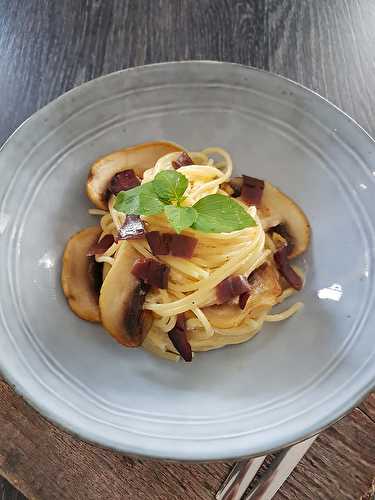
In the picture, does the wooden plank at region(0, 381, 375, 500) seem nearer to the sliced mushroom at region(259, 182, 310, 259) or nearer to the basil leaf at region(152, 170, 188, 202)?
the sliced mushroom at region(259, 182, 310, 259)

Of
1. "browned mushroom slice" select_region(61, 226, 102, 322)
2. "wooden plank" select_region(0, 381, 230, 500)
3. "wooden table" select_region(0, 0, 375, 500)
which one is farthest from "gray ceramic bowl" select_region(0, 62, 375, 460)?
"wooden table" select_region(0, 0, 375, 500)

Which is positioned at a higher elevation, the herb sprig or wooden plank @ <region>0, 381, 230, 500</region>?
the herb sprig

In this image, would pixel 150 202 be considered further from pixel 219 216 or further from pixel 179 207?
pixel 219 216

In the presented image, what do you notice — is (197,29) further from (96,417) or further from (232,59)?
(96,417)

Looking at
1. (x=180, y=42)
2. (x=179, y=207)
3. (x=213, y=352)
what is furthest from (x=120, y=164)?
(x=180, y=42)

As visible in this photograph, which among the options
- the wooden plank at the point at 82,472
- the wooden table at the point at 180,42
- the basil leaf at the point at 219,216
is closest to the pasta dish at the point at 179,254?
the basil leaf at the point at 219,216

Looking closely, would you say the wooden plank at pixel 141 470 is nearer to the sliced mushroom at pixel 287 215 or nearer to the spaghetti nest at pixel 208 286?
the spaghetti nest at pixel 208 286

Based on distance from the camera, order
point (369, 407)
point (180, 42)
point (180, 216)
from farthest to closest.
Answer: point (180, 42) → point (369, 407) → point (180, 216)
